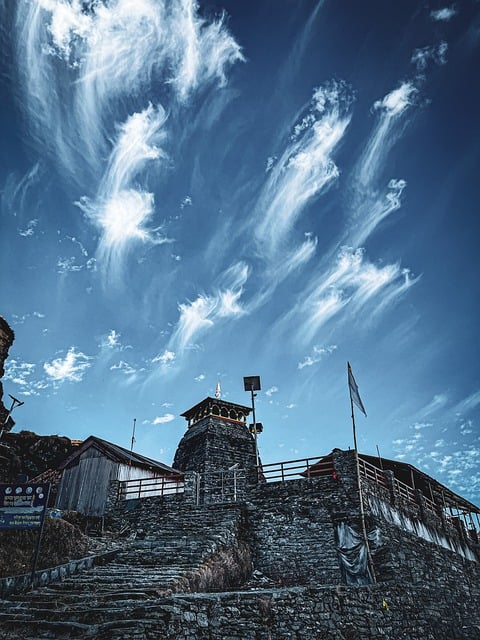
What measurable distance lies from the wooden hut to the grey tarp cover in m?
9.45

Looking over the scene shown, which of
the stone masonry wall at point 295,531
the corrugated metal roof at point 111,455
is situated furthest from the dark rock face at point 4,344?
the stone masonry wall at point 295,531

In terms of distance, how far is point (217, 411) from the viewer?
103 feet

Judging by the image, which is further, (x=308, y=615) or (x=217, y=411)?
(x=217, y=411)

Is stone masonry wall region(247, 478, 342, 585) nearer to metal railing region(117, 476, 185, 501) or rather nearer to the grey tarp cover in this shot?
the grey tarp cover

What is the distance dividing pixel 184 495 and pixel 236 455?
386 inches

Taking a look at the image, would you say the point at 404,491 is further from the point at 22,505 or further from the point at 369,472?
the point at 22,505

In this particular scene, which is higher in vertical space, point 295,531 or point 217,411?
point 217,411

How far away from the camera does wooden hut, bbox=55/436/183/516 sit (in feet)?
73.9

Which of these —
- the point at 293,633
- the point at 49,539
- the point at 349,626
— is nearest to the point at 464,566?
the point at 349,626

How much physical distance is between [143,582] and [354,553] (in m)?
7.78

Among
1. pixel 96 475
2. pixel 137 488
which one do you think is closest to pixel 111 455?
pixel 96 475

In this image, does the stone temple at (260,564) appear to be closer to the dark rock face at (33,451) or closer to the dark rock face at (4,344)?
the dark rock face at (4,344)

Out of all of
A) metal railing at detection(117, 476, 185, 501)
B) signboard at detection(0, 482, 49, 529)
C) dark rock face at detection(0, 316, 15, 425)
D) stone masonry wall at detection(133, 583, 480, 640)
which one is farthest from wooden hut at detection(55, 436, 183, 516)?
stone masonry wall at detection(133, 583, 480, 640)

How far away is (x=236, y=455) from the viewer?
29578mm
